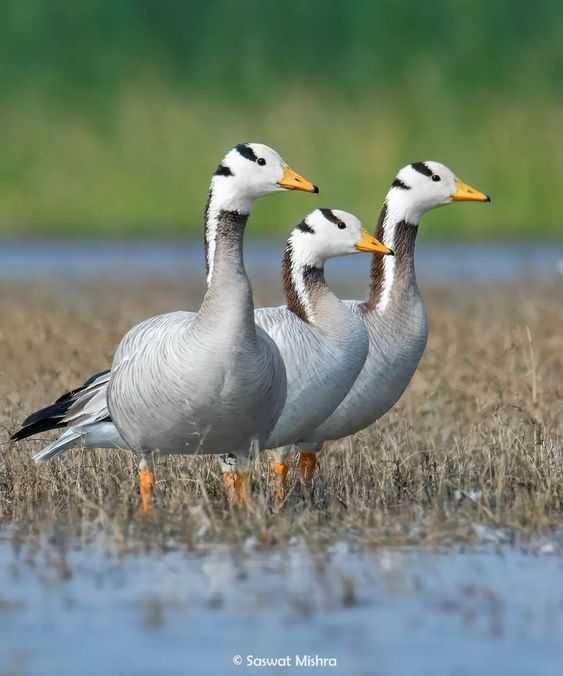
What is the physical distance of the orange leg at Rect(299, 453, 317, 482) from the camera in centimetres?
1053

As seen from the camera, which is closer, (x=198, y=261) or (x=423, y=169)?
(x=423, y=169)

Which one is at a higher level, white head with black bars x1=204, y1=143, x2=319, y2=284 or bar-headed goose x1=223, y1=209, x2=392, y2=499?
white head with black bars x1=204, y1=143, x2=319, y2=284

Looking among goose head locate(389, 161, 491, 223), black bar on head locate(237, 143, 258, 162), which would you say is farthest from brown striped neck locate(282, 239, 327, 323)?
goose head locate(389, 161, 491, 223)

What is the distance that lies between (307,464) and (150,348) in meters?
1.89

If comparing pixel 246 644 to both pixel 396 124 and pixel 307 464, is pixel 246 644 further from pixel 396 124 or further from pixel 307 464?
pixel 396 124

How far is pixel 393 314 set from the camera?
34.8 feet

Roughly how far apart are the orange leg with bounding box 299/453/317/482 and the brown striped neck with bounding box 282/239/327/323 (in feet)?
3.07

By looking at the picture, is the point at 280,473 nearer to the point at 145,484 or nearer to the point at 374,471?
the point at 374,471

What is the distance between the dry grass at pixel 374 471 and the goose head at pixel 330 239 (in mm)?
1212

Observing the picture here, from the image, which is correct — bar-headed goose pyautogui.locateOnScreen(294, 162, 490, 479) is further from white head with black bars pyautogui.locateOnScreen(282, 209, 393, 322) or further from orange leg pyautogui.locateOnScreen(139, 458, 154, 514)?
orange leg pyautogui.locateOnScreen(139, 458, 154, 514)

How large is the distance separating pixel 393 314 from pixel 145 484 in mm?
2125

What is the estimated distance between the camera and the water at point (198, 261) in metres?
28.5

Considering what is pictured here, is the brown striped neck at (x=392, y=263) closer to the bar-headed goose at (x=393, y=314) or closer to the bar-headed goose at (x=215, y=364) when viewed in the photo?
the bar-headed goose at (x=393, y=314)

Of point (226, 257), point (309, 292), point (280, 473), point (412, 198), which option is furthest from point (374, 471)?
point (226, 257)
